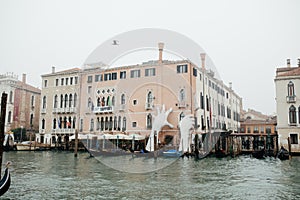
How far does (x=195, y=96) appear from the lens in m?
20.2

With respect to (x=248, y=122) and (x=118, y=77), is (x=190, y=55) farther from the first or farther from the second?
(x=248, y=122)

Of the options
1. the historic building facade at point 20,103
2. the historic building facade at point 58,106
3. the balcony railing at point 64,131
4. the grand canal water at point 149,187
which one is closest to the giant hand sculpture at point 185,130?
the grand canal water at point 149,187

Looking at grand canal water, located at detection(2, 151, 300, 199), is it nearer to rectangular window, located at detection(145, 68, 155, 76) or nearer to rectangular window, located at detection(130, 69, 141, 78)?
rectangular window, located at detection(145, 68, 155, 76)

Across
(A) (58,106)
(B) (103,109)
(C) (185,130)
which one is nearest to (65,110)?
(A) (58,106)

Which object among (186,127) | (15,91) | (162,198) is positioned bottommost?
(162,198)

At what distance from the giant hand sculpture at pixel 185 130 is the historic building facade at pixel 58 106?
36.3ft

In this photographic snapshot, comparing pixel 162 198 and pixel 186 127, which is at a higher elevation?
pixel 186 127

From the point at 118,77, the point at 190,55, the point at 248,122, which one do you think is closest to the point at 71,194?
the point at 190,55

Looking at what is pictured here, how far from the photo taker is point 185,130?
734 inches

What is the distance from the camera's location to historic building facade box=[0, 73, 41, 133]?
28.3 m

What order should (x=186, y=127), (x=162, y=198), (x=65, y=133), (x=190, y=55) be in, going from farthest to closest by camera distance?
1. (x=65, y=133)
2. (x=186, y=127)
3. (x=190, y=55)
4. (x=162, y=198)

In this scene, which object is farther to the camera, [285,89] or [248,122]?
[248,122]

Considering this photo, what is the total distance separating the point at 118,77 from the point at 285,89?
1093 cm

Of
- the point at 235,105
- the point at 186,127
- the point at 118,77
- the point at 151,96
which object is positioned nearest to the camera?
the point at 186,127
